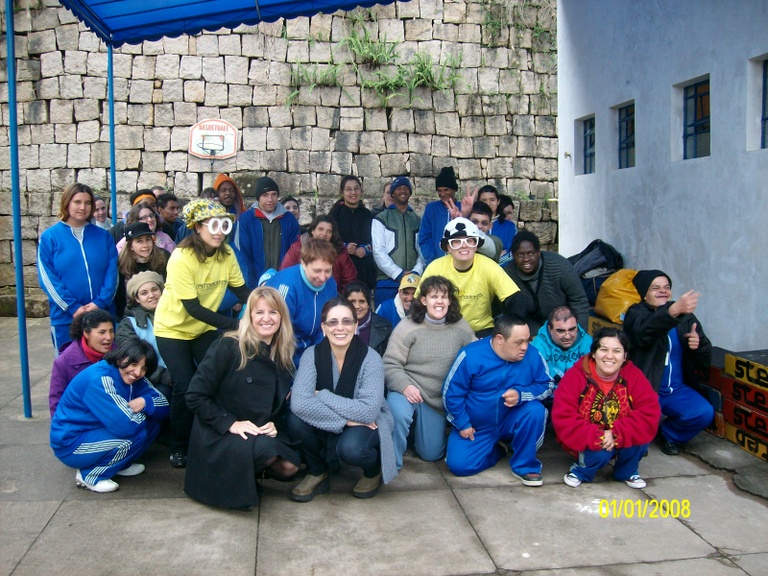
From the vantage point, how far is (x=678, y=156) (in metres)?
6.27

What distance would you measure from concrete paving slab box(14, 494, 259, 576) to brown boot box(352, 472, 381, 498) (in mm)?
606

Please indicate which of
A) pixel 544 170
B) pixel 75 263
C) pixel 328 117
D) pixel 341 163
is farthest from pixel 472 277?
pixel 544 170

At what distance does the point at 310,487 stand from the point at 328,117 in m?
8.03

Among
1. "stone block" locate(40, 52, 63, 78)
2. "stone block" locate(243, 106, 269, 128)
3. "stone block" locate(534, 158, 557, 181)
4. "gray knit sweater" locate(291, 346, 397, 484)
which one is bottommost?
"gray knit sweater" locate(291, 346, 397, 484)

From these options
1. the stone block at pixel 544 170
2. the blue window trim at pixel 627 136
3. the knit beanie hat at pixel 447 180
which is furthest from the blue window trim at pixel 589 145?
the stone block at pixel 544 170

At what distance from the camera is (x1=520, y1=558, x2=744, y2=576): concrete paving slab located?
3180 mm

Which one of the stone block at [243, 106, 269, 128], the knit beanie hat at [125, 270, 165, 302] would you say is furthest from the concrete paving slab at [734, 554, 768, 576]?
the stone block at [243, 106, 269, 128]

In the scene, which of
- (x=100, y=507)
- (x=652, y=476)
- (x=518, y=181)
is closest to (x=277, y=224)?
(x=100, y=507)

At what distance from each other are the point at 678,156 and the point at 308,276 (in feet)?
12.2

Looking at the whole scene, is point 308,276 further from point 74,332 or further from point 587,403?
point 587,403

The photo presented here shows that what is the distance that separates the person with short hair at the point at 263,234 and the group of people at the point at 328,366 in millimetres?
1321

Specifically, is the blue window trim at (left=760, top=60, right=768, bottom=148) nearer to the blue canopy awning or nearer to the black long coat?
the blue canopy awning

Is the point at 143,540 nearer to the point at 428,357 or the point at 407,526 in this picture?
the point at 407,526

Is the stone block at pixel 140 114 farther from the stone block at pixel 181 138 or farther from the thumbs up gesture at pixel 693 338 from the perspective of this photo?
the thumbs up gesture at pixel 693 338
